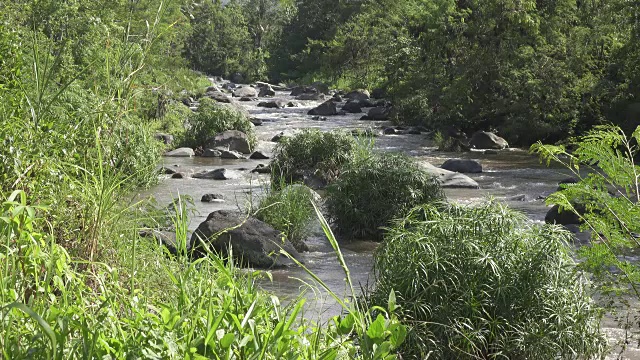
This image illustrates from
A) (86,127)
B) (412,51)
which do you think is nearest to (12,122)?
(86,127)

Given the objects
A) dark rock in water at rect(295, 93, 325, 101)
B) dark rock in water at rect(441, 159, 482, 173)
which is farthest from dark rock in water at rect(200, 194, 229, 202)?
dark rock in water at rect(295, 93, 325, 101)

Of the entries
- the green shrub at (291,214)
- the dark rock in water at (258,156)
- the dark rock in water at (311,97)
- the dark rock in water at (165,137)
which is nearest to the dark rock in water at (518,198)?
the green shrub at (291,214)

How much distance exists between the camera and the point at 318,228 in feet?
39.1

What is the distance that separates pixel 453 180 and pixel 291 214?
6181 mm

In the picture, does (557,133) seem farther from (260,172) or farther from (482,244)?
(482,244)

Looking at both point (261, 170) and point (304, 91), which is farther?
point (304, 91)

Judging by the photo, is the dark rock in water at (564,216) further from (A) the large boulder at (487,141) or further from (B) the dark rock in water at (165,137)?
(B) the dark rock in water at (165,137)

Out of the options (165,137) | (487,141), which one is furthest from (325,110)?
(165,137)

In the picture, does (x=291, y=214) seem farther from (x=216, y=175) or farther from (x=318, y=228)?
(x=216, y=175)

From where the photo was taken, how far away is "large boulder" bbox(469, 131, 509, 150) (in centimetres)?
2314

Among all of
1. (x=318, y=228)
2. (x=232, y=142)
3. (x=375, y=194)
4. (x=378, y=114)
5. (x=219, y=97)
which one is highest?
(x=219, y=97)

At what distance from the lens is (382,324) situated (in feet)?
8.10

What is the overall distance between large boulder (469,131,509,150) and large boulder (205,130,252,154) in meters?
6.66

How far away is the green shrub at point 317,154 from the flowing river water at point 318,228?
2.42 feet
